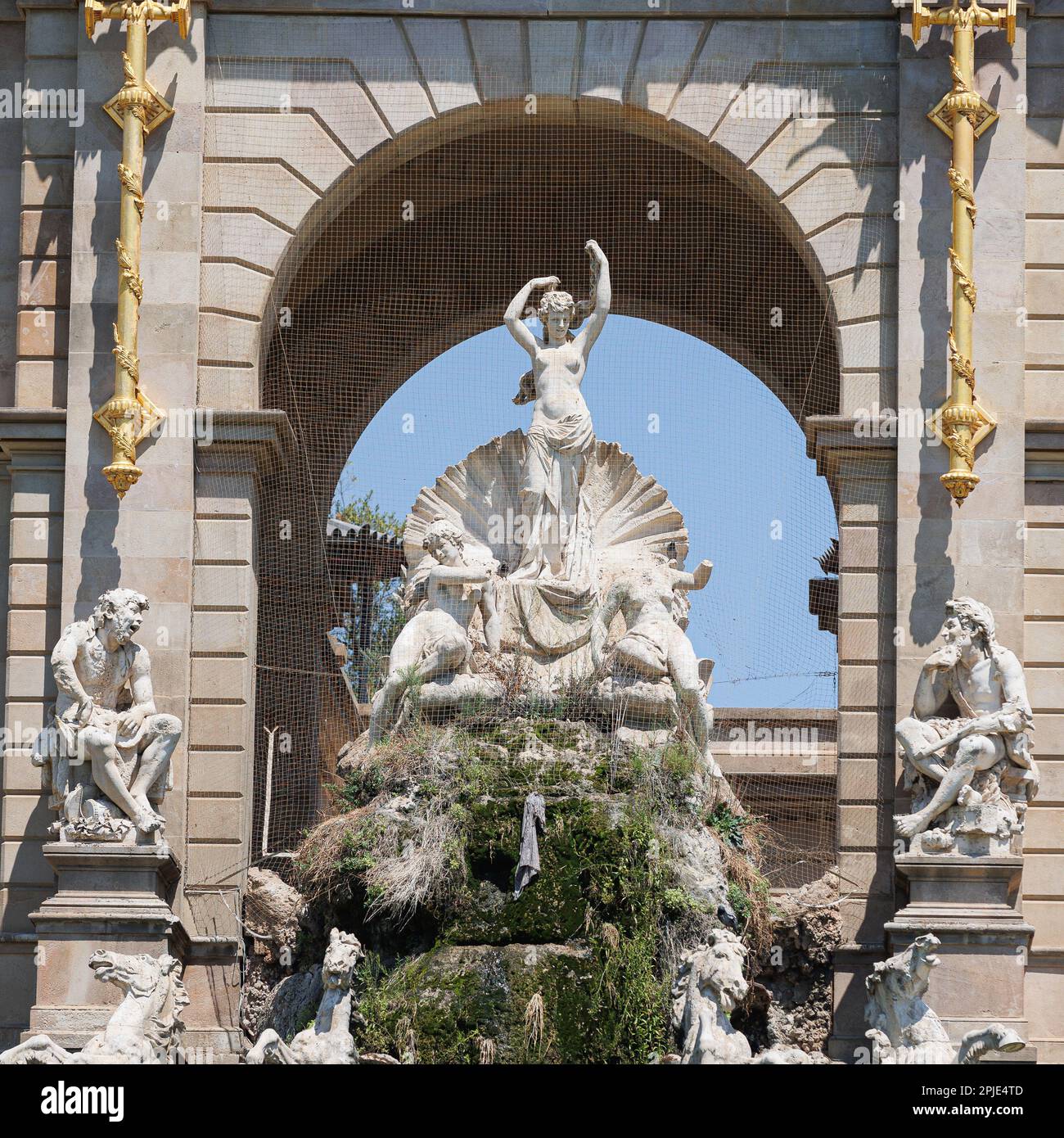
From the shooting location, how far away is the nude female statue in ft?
80.2

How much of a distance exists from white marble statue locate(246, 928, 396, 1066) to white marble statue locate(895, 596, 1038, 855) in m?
4.15

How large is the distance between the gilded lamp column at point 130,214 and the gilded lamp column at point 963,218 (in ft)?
18.9

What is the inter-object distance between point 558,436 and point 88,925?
5.25 metres

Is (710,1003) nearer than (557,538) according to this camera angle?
Yes

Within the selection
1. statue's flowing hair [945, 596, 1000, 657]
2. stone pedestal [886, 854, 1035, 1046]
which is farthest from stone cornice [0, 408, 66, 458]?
stone pedestal [886, 854, 1035, 1046]

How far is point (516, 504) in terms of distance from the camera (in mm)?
25047

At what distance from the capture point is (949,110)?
24.2 metres

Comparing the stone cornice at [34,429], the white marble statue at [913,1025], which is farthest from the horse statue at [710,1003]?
the stone cornice at [34,429]

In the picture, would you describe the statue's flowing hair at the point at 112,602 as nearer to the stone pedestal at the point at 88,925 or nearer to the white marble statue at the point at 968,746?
the stone pedestal at the point at 88,925

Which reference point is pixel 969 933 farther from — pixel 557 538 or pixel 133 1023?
pixel 133 1023

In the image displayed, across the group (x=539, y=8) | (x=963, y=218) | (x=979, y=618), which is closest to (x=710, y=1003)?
(x=979, y=618)

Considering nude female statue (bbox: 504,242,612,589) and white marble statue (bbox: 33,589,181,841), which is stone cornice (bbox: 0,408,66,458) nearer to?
white marble statue (bbox: 33,589,181,841)
